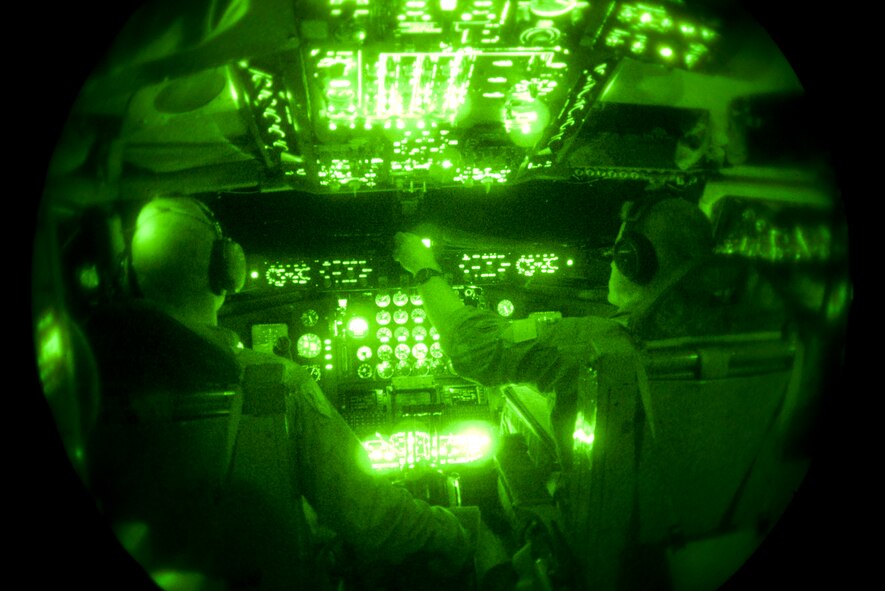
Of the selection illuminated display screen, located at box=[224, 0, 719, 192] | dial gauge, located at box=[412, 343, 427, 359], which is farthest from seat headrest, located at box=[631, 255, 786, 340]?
dial gauge, located at box=[412, 343, 427, 359]

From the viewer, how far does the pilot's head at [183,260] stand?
1.18 m

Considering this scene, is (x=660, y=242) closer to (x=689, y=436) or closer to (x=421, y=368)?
(x=689, y=436)

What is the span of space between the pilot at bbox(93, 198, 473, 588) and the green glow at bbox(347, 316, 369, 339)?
132cm

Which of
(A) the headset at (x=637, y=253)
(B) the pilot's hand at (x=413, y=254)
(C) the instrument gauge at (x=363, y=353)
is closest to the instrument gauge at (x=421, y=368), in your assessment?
(C) the instrument gauge at (x=363, y=353)

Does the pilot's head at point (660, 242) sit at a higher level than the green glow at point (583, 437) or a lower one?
higher

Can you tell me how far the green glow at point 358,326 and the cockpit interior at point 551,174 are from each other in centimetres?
92

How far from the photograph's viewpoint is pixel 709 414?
124 cm

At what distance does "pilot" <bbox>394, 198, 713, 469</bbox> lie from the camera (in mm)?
1284

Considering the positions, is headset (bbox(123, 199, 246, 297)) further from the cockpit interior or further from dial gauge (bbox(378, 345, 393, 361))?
dial gauge (bbox(378, 345, 393, 361))

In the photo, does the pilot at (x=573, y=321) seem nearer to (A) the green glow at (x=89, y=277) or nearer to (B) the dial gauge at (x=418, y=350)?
(A) the green glow at (x=89, y=277)

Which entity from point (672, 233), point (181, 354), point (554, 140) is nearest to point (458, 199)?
point (554, 140)

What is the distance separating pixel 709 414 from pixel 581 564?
521 mm

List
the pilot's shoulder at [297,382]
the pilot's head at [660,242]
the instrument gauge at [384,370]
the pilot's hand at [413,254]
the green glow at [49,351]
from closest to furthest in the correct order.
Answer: the green glow at [49,351], the pilot's shoulder at [297,382], the pilot's head at [660,242], the pilot's hand at [413,254], the instrument gauge at [384,370]

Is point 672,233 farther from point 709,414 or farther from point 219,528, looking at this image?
point 219,528
